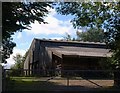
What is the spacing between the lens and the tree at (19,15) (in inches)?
595

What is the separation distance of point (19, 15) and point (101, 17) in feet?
14.7

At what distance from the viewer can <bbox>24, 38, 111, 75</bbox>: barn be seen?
83.1 feet

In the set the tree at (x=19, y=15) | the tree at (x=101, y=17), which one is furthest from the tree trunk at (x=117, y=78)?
the tree at (x=19, y=15)

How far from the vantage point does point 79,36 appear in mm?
65000

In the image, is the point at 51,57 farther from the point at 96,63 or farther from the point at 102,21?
the point at 102,21

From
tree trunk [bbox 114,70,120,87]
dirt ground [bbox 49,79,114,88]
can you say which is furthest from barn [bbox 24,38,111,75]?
tree trunk [bbox 114,70,120,87]

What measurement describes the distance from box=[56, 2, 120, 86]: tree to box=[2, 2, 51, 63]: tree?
1.67 meters

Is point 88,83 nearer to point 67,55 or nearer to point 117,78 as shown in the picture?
point 117,78

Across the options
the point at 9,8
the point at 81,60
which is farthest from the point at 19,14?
the point at 81,60

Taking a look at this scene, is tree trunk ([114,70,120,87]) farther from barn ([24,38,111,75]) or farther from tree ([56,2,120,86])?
barn ([24,38,111,75])

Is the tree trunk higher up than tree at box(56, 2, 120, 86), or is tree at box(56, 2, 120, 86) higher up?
tree at box(56, 2, 120, 86)

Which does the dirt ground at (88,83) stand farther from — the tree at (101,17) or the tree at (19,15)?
the tree at (19,15)

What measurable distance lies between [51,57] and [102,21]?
14.5 metres

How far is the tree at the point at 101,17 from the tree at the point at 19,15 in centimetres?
167
